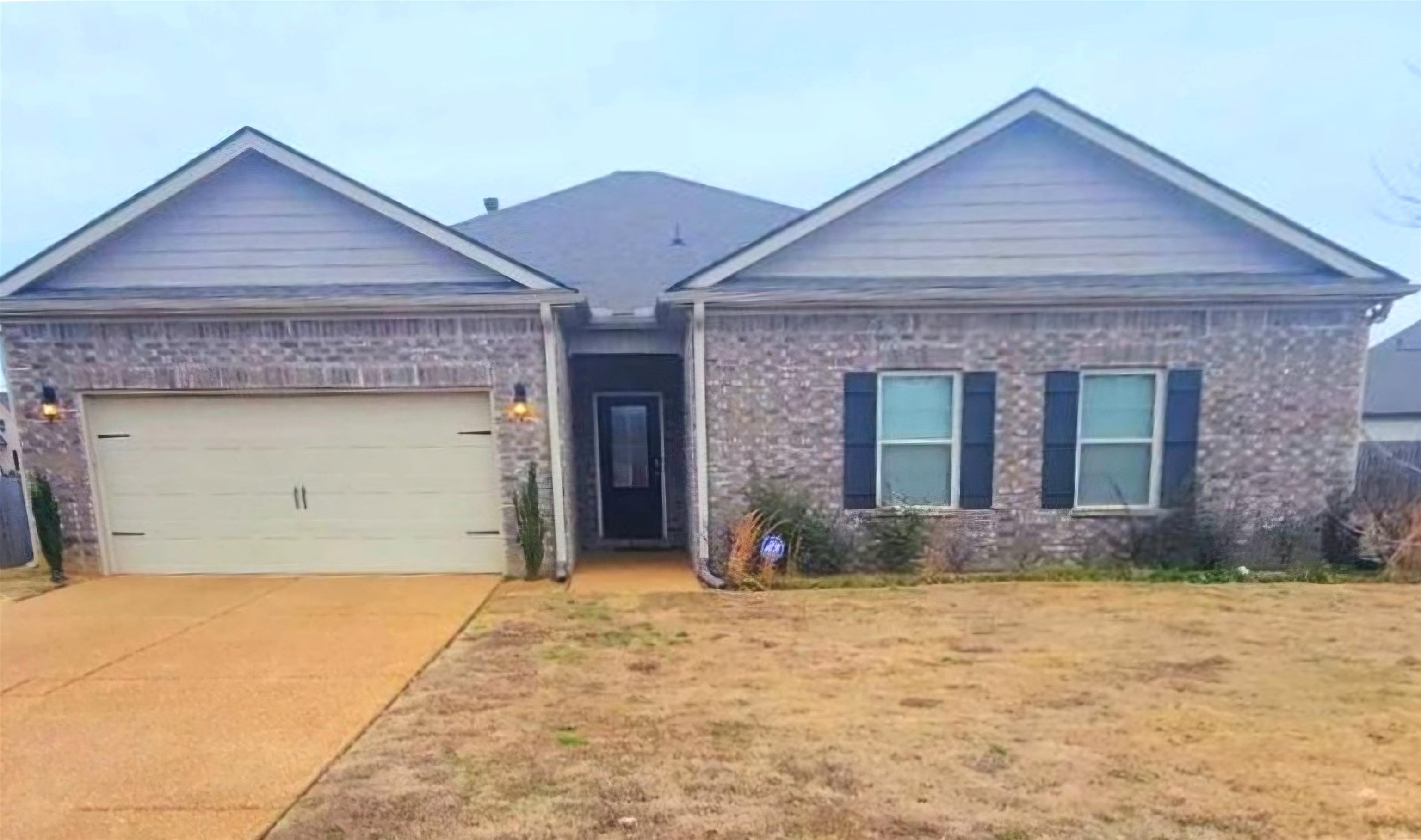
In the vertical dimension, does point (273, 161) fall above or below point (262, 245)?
above

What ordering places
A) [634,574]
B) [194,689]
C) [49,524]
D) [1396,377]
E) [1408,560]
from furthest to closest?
[1396,377]
[634,574]
[49,524]
[1408,560]
[194,689]

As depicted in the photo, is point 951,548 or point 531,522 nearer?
point 531,522

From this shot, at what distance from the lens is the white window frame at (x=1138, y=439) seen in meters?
8.11

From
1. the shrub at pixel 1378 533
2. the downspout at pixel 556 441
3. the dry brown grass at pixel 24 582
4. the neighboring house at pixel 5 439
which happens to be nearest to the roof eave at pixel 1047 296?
the downspout at pixel 556 441

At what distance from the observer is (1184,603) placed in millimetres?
6730

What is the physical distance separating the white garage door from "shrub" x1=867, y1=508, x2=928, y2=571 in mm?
4093

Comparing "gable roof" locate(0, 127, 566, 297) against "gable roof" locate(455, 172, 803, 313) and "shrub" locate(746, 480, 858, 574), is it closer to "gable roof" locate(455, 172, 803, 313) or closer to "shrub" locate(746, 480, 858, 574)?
"gable roof" locate(455, 172, 803, 313)

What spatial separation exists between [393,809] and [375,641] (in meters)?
2.84

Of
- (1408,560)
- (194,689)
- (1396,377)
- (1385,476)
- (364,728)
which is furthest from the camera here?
(1396,377)

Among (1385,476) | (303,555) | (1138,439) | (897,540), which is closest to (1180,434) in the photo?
(1138,439)

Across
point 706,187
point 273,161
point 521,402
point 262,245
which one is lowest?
point 521,402

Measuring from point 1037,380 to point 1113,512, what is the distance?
171 cm

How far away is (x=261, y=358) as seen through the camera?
800 centimetres

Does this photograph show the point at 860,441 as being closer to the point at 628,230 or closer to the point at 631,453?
the point at 631,453
